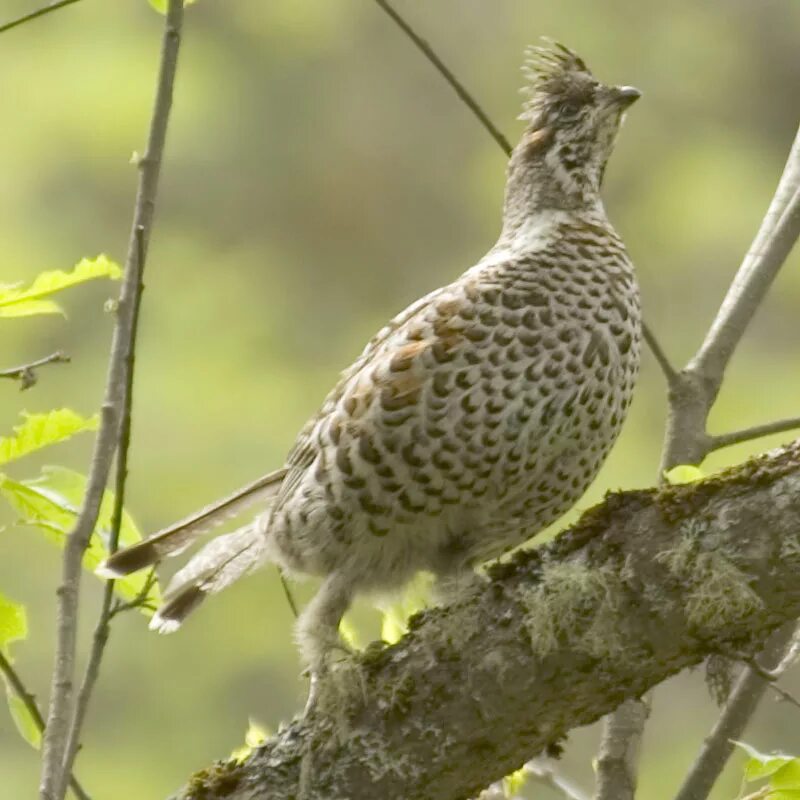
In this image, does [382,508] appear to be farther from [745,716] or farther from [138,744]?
[138,744]

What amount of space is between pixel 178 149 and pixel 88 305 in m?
1.59

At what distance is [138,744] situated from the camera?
8.37 m

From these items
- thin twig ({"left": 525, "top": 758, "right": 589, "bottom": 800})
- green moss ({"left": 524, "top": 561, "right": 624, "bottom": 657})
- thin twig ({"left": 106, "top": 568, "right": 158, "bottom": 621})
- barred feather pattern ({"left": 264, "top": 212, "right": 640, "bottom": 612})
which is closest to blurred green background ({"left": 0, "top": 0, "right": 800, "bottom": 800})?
thin twig ({"left": 525, "top": 758, "right": 589, "bottom": 800})

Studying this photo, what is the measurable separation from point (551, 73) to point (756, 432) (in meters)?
0.82

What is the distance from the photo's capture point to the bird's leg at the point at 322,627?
95.3 inches

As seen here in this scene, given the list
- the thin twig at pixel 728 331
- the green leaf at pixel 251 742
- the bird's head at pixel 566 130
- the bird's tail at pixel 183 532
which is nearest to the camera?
the green leaf at pixel 251 742

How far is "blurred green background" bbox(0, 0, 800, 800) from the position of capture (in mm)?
8109

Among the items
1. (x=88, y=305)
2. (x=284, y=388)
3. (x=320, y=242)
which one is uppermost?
(x=320, y=242)

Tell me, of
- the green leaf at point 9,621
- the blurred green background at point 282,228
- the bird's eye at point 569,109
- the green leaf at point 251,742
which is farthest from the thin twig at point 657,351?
the blurred green background at point 282,228

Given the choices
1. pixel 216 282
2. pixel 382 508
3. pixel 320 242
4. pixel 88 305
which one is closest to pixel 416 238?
pixel 320 242

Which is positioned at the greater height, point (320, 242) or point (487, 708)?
point (320, 242)

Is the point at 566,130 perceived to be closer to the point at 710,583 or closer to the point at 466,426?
the point at 466,426

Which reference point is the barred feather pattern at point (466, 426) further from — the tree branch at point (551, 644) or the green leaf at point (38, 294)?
the green leaf at point (38, 294)

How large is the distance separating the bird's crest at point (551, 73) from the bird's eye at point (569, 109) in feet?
0.08
